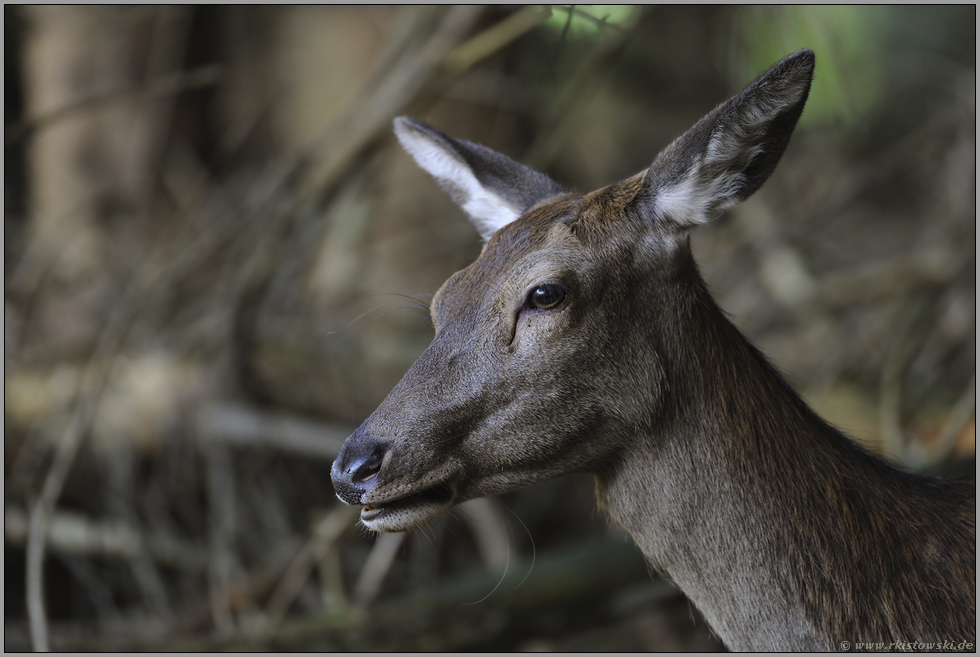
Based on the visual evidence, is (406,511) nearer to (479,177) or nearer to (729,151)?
(479,177)

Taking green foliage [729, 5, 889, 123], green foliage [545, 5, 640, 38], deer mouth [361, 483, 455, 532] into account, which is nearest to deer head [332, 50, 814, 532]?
deer mouth [361, 483, 455, 532]

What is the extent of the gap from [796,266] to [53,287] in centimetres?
696

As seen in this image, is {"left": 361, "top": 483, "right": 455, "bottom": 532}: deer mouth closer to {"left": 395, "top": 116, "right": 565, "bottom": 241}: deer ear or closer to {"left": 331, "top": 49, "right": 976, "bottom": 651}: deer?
{"left": 331, "top": 49, "right": 976, "bottom": 651}: deer

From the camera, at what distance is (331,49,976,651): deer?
2.46m

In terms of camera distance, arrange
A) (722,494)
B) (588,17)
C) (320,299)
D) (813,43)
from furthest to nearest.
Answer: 1. (320,299)
2. (813,43)
3. (588,17)
4. (722,494)

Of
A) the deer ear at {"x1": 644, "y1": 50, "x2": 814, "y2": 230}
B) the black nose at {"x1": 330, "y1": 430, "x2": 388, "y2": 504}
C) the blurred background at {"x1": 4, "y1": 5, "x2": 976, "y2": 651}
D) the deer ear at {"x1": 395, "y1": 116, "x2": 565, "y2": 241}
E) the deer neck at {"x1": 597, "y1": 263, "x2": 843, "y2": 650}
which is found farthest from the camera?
the blurred background at {"x1": 4, "y1": 5, "x2": 976, "y2": 651}

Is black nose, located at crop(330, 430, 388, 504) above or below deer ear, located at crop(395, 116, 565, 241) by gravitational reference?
below

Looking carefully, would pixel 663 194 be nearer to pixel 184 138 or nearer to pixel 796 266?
pixel 796 266

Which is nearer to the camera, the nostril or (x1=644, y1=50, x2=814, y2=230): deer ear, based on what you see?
(x1=644, y1=50, x2=814, y2=230): deer ear

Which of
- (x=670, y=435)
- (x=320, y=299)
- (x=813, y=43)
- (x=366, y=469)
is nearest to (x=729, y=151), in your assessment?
(x=670, y=435)

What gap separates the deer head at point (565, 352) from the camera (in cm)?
243

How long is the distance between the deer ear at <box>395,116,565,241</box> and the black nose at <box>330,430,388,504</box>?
1136 millimetres

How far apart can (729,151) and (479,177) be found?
109cm

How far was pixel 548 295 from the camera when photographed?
8.11ft
